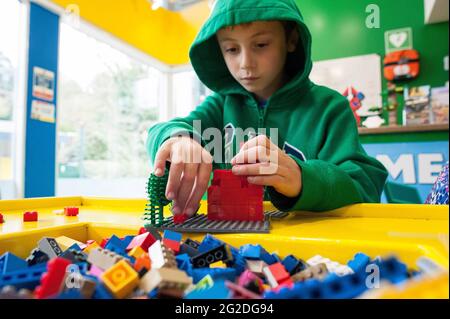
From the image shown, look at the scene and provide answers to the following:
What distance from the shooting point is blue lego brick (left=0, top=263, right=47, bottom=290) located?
0.22 meters

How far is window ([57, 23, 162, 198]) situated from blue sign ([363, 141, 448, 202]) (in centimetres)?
114

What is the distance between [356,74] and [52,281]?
1.78 meters

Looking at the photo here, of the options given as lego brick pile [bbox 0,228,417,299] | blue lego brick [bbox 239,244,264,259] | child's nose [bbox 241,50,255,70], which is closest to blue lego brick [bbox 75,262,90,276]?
lego brick pile [bbox 0,228,417,299]

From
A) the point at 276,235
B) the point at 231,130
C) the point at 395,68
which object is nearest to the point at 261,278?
the point at 276,235

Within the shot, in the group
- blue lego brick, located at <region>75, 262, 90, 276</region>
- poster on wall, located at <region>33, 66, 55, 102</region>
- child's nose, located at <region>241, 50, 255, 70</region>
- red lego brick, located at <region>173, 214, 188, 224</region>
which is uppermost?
poster on wall, located at <region>33, 66, 55, 102</region>

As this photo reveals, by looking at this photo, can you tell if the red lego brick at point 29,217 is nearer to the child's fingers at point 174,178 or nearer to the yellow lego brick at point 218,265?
the child's fingers at point 174,178

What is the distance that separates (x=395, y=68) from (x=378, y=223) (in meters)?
1.50

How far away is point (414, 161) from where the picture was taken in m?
1.56

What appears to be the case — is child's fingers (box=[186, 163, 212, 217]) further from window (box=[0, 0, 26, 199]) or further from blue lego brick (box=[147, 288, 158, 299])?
window (box=[0, 0, 26, 199])

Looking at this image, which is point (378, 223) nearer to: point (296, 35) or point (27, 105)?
point (296, 35)

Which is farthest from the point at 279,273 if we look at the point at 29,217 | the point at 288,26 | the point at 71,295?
the point at 288,26

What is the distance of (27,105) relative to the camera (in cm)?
148

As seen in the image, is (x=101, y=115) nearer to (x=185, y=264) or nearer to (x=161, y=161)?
(x=161, y=161)

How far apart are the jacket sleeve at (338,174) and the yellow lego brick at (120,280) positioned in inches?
9.6
